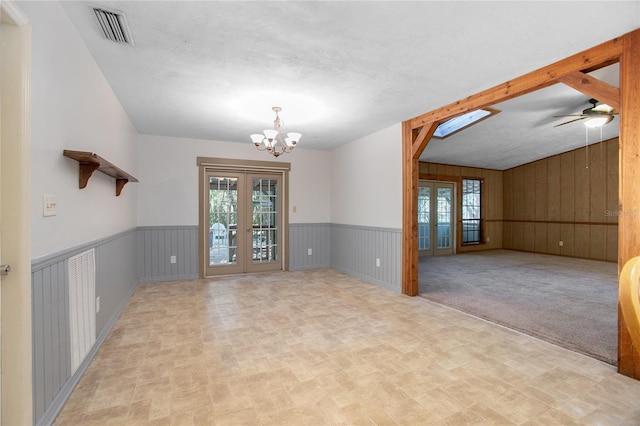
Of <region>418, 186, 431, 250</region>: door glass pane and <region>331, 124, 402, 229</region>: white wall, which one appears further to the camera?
<region>418, 186, 431, 250</region>: door glass pane

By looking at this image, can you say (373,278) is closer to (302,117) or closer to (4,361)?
(302,117)

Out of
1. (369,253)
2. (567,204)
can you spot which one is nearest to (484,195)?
(567,204)

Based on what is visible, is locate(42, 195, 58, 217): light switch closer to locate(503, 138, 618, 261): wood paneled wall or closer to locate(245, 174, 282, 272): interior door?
locate(245, 174, 282, 272): interior door

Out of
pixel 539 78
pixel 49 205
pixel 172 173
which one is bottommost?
pixel 49 205

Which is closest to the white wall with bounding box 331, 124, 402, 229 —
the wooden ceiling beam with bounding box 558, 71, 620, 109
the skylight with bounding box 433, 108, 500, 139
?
the skylight with bounding box 433, 108, 500, 139

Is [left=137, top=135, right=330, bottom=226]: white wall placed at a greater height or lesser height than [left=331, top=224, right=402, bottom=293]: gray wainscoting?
greater

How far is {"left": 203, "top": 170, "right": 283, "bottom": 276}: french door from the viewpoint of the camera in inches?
220

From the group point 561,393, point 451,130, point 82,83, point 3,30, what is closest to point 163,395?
point 3,30

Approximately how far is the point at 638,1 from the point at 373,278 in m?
4.13

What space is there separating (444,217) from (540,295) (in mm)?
4289

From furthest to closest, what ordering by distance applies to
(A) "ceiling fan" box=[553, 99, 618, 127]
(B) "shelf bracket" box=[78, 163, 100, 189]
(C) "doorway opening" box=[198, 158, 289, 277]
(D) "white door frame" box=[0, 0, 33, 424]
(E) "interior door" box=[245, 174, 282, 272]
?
(E) "interior door" box=[245, 174, 282, 272] → (C) "doorway opening" box=[198, 158, 289, 277] → (A) "ceiling fan" box=[553, 99, 618, 127] → (B) "shelf bracket" box=[78, 163, 100, 189] → (D) "white door frame" box=[0, 0, 33, 424]

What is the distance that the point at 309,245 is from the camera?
6297mm

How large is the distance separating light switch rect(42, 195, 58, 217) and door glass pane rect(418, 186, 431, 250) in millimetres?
7493

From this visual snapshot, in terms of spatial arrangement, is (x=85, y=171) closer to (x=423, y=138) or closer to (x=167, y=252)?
(x=167, y=252)
